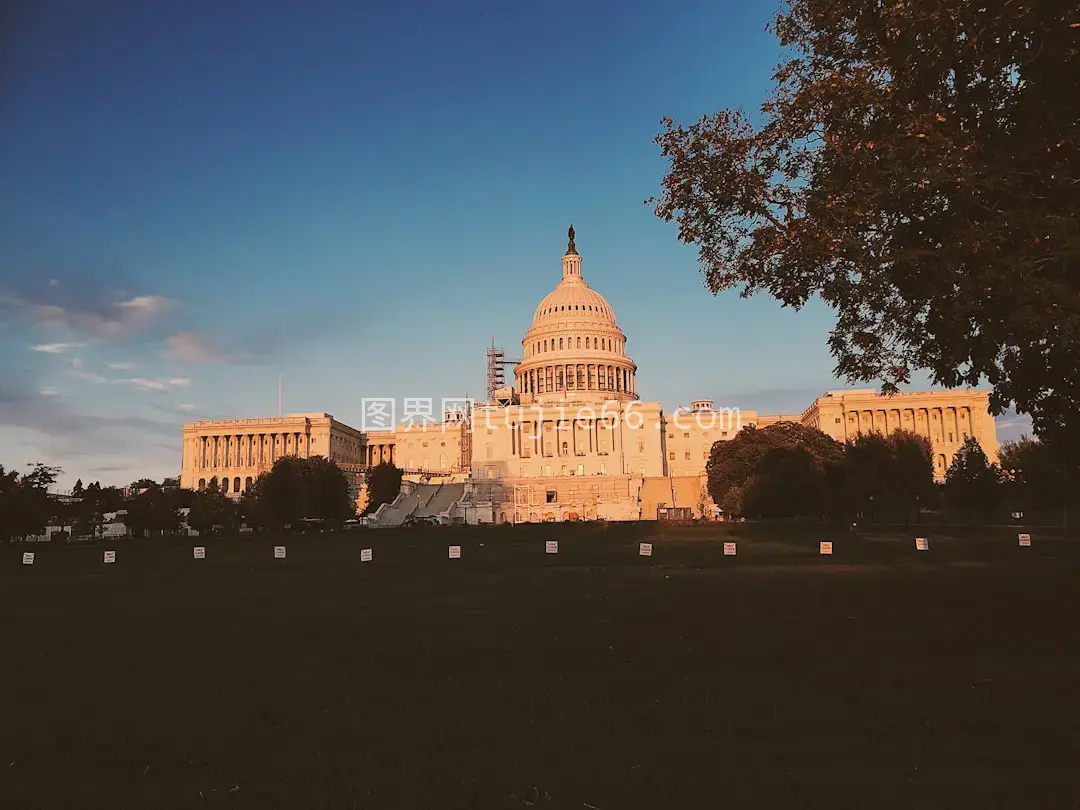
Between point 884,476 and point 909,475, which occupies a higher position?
point 884,476

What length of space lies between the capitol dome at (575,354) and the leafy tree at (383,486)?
3720 centimetres

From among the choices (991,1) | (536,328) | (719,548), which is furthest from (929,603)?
(536,328)

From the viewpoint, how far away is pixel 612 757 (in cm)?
795

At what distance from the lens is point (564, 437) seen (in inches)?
5782

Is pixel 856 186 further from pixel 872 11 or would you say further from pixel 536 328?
pixel 536 328

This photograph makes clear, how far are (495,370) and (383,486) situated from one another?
6648 cm

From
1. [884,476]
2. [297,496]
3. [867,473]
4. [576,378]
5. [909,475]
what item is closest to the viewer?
[909,475]

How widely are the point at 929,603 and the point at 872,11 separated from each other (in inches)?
492

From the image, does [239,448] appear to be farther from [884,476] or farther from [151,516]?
[884,476]

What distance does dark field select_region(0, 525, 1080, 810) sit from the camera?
23.8 ft

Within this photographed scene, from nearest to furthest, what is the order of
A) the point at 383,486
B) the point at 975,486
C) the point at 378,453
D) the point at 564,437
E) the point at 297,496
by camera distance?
the point at 975,486, the point at 297,496, the point at 383,486, the point at 564,437, the point at 378,453

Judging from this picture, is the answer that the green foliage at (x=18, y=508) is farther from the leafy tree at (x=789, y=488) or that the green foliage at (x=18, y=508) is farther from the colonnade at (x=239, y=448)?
the colonnade at (x=239, y=448)

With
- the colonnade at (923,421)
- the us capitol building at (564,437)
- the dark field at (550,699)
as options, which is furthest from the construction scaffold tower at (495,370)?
the dark field at (550,699)

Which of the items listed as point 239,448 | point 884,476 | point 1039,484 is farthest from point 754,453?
point 239,448
